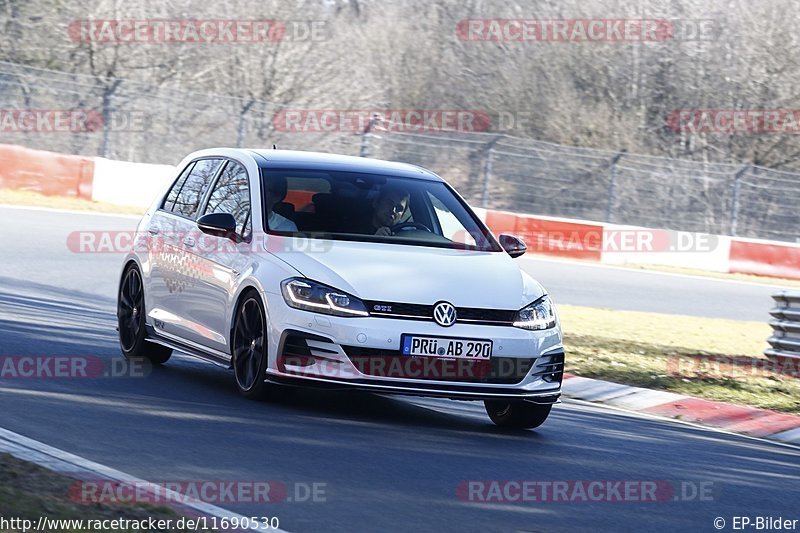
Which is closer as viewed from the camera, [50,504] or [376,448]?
[50,504]

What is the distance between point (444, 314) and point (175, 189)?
3214 mm

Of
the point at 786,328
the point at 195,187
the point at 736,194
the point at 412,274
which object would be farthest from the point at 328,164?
the point at 736,194

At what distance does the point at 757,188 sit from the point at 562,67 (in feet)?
51.3

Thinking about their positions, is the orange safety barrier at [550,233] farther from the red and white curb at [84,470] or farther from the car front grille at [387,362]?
the red and white curb at [84,470]

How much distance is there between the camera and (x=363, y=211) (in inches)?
369

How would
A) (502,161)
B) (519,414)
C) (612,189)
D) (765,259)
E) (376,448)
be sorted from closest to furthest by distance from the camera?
(376,448) < (519,414) < (765,259) < (612,189) < (502,161)

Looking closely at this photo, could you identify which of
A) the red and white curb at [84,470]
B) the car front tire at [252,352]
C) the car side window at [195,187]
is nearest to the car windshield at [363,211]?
the car front tire at [252,352]

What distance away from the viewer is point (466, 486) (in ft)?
22.7

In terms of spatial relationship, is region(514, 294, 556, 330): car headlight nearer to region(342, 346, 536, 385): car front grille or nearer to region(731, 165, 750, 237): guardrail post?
region(342, 346, 536, 385): car front grille

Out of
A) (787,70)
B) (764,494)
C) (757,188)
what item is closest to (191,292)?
(764,494)

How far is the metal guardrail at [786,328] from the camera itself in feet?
45.0

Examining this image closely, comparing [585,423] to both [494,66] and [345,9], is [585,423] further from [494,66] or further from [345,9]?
[345,9]

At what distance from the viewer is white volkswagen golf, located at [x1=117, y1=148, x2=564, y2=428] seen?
8.25 meters

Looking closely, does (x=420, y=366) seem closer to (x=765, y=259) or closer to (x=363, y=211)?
(x=363, y=211)
